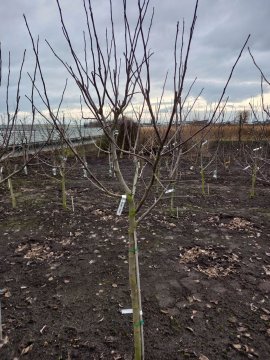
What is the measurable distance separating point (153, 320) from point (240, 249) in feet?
6.38

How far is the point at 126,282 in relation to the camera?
3.37 m

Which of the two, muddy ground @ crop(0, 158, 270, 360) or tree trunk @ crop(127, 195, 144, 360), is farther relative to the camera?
muddy ground @ crop(0, 158, 270, 360)

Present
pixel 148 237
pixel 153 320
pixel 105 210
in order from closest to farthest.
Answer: pixel 153 320, pixel 148 237, pixel 105 210

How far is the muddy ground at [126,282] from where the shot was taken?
97.5 inches

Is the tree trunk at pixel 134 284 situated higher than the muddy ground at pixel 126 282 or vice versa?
the tree trunk at pixel 134 284

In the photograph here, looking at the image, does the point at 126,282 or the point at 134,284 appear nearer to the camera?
the point at 134,284

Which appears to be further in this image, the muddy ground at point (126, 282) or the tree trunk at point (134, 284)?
the muddy ground at point (126, 282)

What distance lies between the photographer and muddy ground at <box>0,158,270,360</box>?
248 cm

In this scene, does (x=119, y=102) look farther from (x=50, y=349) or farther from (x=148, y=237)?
(x=148, y=237)

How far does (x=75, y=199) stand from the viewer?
679 cm

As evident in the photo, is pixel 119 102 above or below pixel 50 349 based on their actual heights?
above

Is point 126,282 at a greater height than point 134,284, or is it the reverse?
point 134,284

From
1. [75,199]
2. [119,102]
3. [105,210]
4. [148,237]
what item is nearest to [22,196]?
[75,199]

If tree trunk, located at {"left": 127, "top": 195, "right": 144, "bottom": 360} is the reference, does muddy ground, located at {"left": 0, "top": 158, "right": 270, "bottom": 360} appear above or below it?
below
